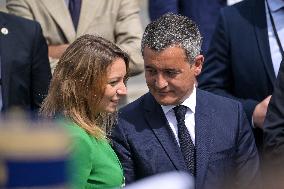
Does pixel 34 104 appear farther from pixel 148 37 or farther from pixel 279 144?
pixel 279 144

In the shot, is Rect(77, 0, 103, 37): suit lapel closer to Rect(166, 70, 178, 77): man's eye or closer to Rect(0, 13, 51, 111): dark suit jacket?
Rect(0, 13, 51, 111): dark suit jacket

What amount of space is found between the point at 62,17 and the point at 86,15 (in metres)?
0.16

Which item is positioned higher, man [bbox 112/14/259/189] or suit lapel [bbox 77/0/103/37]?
suit lapel [bbox 77/0/103/37]

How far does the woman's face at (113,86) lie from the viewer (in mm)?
3295

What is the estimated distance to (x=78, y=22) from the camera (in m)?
5.32

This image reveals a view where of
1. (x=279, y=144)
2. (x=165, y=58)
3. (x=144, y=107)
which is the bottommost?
(x=279, y=144)

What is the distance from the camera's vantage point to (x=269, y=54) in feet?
14.6

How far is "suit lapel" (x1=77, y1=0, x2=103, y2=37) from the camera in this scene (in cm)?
530

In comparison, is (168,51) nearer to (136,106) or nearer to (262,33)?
(136,106)

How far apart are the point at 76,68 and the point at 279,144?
3.88ft

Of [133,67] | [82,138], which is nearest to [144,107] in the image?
[82,138]

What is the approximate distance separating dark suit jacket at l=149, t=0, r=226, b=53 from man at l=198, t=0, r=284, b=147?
2.62 ft

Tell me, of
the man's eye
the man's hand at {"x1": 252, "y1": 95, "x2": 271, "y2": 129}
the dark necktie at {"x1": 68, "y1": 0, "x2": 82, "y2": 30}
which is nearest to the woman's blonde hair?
the man's eye

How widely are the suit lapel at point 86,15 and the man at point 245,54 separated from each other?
3.42 ft
